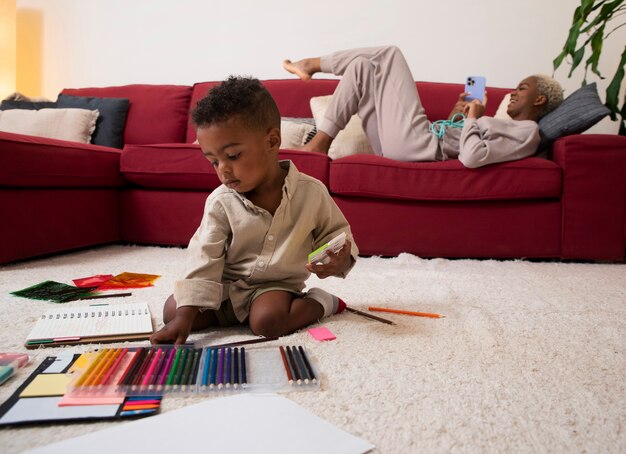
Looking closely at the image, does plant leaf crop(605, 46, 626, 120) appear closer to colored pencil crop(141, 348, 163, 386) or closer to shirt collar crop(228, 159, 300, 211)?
shirt collar crop(228, 159, 300, 211)

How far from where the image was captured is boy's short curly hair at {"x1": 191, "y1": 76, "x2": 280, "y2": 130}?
3.12ft

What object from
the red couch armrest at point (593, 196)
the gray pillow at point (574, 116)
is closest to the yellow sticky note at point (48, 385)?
the red couch armrest at point (593, 196)

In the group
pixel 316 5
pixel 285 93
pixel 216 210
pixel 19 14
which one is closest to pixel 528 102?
pixel 285 93

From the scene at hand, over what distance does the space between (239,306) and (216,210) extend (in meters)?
0.22

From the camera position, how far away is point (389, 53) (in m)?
2.04

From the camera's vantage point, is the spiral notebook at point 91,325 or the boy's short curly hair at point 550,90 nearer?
the spiral notebook at point 91,325

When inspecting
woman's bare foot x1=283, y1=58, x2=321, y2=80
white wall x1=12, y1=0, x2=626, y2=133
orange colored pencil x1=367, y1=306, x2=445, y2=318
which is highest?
white wall x1=12, y1=0, x2=626, y2=133

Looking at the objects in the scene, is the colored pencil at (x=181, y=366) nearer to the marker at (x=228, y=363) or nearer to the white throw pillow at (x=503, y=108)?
the marker at (x=228, y=363)

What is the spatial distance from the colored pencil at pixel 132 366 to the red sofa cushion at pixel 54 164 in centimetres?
117

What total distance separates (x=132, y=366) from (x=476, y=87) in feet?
6.72

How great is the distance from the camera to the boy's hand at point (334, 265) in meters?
0.99

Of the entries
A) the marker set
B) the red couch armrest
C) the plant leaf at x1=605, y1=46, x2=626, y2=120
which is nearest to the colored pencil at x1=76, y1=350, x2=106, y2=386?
the marker set

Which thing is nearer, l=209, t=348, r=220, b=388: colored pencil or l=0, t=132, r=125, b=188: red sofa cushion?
l=209, t=348, r=220, b=388: colored pencil

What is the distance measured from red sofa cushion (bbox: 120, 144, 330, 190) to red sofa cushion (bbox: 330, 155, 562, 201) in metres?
0.12
